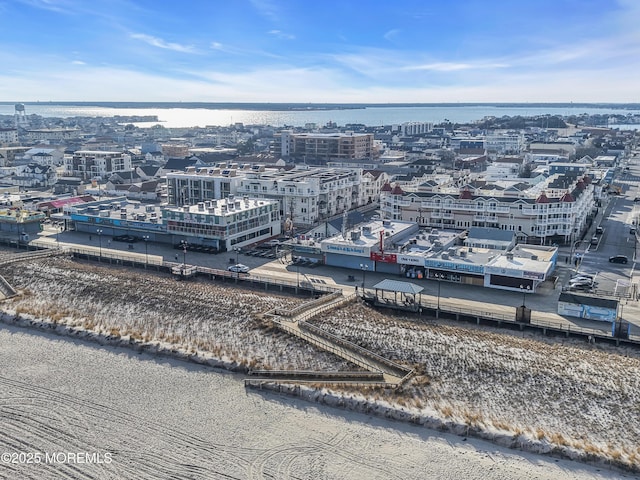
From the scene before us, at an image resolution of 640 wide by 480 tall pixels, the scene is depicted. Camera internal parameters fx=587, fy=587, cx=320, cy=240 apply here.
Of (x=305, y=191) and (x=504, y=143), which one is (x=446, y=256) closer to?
(x=305, y=191)

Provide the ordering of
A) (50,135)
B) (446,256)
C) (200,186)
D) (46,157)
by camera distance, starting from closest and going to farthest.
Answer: (446,256) < (200,186) < (46,157) < (50,135)

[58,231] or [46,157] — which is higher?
[46,157]

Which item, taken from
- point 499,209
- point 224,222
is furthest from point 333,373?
point 499,209

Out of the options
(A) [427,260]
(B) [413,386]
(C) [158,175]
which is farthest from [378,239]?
(C) [158,175]

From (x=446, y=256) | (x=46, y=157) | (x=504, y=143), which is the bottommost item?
(x=446, y=256)

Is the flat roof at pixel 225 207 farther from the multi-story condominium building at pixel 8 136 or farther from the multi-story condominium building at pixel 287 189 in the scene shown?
the multi-story condominium building at pixel 8 136

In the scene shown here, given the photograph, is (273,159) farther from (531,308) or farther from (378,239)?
(531,308)

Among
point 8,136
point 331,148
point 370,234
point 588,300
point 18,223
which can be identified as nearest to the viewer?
point 588,300
